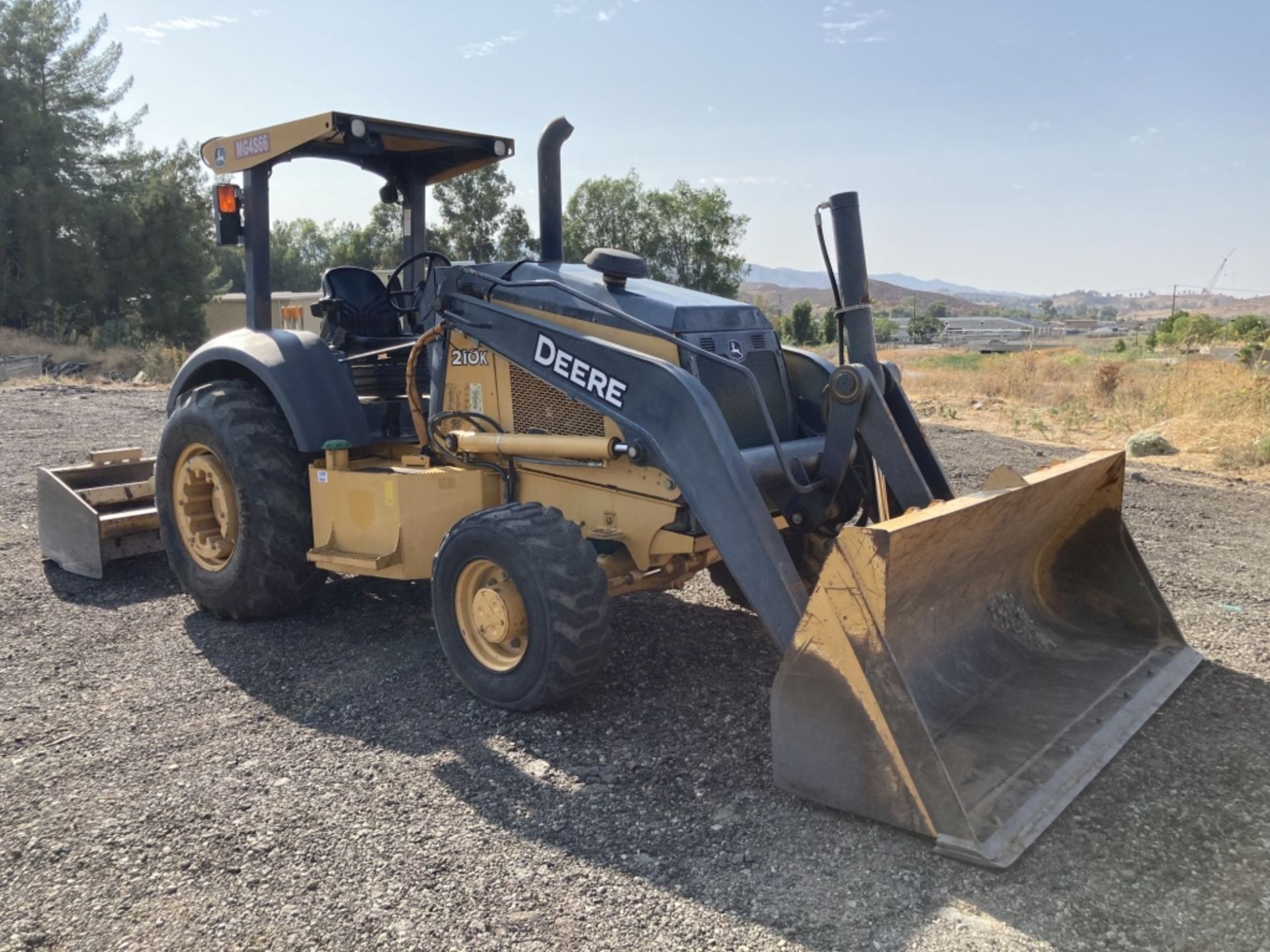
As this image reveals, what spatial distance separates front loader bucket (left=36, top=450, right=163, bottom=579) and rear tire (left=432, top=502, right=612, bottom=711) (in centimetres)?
287

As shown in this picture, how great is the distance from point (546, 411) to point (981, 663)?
7.18 ft

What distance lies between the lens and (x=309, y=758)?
13.0 ft

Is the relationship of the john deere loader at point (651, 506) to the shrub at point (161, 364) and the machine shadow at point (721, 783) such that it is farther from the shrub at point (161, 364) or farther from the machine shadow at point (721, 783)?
the shrub at point (161, 364)

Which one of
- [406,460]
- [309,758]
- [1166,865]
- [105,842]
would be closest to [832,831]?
[1166,865]

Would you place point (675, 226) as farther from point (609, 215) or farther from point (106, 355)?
point (106, 355)

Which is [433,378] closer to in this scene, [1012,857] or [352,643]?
[352,643]

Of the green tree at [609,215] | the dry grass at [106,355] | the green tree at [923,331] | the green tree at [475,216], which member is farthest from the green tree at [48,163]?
the green tree at [923,331]

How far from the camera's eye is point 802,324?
62.1 metres

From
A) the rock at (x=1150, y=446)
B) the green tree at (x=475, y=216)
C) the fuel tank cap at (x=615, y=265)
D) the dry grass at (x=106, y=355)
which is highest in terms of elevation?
the green tree at (x=475, y=216)

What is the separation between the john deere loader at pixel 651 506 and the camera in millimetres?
3369

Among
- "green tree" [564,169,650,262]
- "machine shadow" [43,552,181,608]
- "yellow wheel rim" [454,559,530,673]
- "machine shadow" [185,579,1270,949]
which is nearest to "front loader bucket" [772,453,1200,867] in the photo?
"machine shadow" [185,579,1270,949]

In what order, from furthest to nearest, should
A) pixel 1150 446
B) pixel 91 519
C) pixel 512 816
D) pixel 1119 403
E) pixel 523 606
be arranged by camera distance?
1. pixel 1119 403
2. pixel 1150 446
3. pixel 91 519
4. pixel 523 606
5. pixel 512 816

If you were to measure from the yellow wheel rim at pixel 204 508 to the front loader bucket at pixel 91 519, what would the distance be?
573 millimetres

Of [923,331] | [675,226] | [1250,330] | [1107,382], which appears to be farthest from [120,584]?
[923,331]
